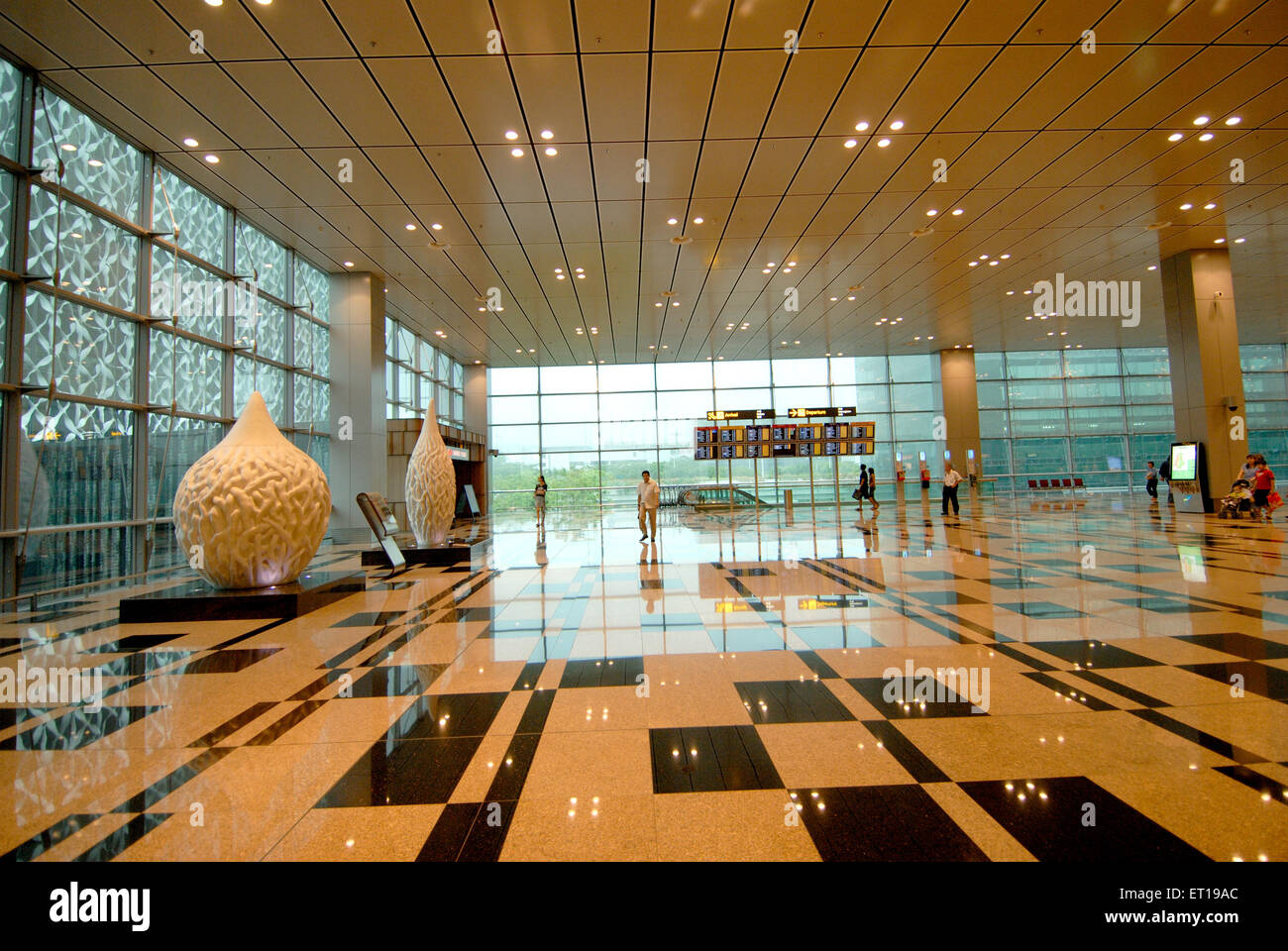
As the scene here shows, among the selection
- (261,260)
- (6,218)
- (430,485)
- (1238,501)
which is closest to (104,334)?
(6,218)

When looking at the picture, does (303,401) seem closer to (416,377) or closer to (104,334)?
(104,334)

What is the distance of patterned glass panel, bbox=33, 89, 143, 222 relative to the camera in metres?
8.13

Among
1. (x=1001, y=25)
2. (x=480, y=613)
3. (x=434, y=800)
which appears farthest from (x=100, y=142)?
(x=1001, y=25)

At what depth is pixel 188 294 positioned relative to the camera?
11.0 meters

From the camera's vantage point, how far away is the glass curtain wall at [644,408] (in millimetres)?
29250

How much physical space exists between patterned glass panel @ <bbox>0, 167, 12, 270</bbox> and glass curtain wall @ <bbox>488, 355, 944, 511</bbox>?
21238 millimetres

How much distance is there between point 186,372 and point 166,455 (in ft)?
5.37

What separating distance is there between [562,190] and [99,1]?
6442mm

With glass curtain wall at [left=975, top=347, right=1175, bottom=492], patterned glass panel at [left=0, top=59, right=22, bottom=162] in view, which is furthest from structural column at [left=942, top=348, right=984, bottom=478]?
patterned glass panel at [left=0, top=59, right=22, bottom=162]

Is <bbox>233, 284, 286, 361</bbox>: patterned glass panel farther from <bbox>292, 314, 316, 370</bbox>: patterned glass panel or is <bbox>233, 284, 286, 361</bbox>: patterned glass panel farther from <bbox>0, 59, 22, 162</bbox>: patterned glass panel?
<bbox>0, 59, 22, 162</bbox>: patterned glass panel

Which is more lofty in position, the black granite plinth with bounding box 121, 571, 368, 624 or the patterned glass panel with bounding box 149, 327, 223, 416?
the patterned glass panel with bounding box 149, 327, 223, 416

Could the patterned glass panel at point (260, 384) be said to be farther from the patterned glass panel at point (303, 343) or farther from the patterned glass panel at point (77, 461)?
the patterned glass panel at point (77, 461)

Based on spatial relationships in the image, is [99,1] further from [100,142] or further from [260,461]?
[260,461]

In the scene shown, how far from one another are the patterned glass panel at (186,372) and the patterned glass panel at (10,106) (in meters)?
3.04
